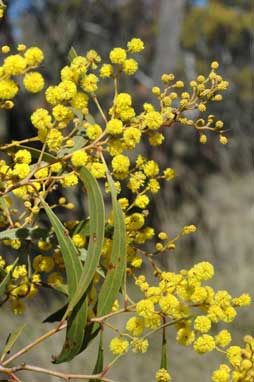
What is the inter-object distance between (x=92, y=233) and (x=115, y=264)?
0.05 meters

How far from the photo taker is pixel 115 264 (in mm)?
696

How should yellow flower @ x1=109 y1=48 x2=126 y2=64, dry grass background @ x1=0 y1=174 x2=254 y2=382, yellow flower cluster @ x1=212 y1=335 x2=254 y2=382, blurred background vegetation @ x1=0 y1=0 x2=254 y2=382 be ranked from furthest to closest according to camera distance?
blurred background vegetation @ x1=0 y1=0 x2=254 y2=382, dry grass background @ x1=0 y1=174 x2=254 y2=382, yellow flower @ x1=109 y1=48 x2=126 y2=64, yellow flower cluster @ x1=212 y1=335 x2=254 y2=382

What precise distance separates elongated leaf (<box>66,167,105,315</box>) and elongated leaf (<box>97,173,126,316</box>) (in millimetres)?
19

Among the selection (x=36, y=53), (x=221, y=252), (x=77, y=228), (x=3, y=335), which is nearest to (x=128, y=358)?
(x=3, y=335)

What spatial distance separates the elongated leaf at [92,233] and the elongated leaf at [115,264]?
19 millimetres

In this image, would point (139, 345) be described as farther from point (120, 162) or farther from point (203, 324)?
point (120, 162)

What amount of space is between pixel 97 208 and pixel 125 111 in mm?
122

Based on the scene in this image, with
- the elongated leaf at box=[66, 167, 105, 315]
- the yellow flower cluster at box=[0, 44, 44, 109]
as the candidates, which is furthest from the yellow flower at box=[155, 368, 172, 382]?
the yellow flower cluster at box=[0, 44, 44, 109]

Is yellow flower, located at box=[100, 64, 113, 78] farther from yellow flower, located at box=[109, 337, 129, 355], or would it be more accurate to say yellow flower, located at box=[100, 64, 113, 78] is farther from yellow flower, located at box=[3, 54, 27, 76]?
yellow flower, located at box=[109, 337, 129, 355]

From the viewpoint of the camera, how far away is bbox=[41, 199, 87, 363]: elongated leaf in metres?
0.68

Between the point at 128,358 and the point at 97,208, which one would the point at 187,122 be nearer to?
the point at 97,208

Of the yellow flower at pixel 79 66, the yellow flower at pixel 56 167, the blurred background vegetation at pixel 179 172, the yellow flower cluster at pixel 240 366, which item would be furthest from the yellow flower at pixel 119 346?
the blurred background vegetation at pixel 179 172

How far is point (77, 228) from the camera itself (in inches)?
30.7

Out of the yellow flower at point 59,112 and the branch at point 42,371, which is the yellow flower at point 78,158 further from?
the branch at point 42,371
